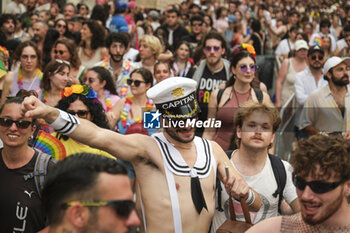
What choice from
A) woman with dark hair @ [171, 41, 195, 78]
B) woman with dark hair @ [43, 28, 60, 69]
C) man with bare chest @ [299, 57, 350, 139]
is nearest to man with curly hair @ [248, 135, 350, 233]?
man with bare chest @ [299, 57, 350, 139]

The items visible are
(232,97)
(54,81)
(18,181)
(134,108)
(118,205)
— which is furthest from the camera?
(134,108)

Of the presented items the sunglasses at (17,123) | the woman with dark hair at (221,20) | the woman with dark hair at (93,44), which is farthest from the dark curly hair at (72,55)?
the woman with dark hair at (221,20)

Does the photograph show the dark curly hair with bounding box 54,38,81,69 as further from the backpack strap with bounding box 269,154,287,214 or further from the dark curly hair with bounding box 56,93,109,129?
the backpack strap with bounding box 269,154,287,214

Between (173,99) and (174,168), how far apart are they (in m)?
0.52

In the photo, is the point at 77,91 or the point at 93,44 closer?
the point at 77,91

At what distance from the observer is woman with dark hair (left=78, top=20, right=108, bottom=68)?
10.5 m

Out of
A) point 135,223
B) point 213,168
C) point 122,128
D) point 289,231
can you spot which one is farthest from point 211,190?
point 122,128

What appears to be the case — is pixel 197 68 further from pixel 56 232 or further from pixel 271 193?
pixel 56 232

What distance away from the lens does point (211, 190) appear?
4.36 metres

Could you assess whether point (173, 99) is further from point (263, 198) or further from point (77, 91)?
point (77, 91)

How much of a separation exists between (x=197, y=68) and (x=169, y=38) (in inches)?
189

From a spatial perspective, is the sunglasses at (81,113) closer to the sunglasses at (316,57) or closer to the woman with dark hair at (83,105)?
the woman with dark hair at (83,105)

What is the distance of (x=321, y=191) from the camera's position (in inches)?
129

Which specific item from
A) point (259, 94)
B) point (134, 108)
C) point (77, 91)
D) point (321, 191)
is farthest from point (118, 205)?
point (134, 108)
